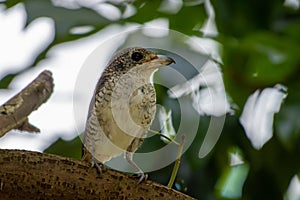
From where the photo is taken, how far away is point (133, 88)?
2180mm

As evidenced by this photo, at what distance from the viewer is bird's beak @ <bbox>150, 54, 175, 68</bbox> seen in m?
2.16

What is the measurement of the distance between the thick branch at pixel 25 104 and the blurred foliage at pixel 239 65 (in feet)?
1.18

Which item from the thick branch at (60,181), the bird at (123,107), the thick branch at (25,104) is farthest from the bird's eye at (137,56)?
the thick branch at (60,181)

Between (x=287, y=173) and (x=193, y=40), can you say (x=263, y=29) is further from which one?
(x=287, y=173)

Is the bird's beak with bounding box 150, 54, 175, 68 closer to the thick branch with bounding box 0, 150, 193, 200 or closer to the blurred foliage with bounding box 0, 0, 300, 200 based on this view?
the thick branch with bounding box 0, 150, 193, 200

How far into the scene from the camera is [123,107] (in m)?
2.14

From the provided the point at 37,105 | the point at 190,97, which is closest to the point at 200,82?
the point at 190,97

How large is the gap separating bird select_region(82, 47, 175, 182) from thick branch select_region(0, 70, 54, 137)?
8.5 inches

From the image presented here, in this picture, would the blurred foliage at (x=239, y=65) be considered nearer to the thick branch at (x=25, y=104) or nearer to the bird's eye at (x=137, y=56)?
the thick branch at (x=25, y=104)

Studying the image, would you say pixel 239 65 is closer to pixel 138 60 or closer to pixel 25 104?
pixel 138 60

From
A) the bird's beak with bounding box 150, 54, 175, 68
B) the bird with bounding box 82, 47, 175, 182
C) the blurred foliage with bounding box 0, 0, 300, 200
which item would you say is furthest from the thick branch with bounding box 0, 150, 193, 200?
the blurred foliage with bounding box 0, 0, 300, 200

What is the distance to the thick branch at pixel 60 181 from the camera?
167 centimetres

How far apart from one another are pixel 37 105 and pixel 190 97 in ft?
2.09

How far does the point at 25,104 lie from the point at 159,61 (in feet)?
1.50
